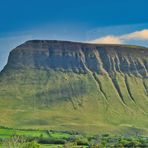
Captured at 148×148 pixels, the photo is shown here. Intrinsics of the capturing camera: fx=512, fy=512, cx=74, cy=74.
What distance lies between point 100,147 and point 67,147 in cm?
1554

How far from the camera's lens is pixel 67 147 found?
146 m

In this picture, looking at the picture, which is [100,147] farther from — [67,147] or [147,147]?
[147,147]

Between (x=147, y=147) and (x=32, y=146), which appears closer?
(x=32, y=146)

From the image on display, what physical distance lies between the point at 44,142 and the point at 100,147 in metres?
45.7

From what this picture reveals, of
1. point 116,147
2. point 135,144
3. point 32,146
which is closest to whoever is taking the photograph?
point 32,146

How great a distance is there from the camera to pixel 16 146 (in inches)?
4646

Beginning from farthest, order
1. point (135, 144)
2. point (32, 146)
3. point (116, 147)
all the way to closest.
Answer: point (135, 144)
point (116, 147)
point (32, 146)

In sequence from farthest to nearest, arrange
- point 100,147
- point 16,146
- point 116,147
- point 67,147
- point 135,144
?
point 135,144 < point 116,147 < point 100,147 < point 67,147 < point 16,146

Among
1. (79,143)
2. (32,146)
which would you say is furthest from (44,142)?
(32,146)

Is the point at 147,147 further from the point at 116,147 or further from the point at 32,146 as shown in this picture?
the point at 32,146

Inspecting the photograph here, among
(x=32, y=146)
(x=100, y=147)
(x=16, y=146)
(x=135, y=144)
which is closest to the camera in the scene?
(x=16, y=146)

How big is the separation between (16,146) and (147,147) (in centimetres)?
7654

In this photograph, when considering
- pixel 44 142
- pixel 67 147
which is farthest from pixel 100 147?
pixel 44 142

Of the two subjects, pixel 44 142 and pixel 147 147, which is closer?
pixel 147 147
